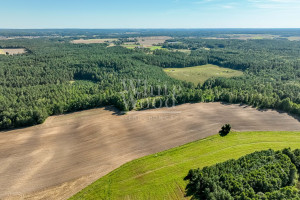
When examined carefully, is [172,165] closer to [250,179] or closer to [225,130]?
[250,179]

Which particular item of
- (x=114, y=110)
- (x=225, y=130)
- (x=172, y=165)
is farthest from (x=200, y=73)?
(x=172, y=165)

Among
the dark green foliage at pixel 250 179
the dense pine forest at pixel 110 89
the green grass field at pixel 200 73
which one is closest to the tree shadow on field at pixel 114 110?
the dense pine forest at pixel 110 89

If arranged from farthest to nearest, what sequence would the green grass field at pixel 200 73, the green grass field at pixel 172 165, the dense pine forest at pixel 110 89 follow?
the green grass field at pixel 200 73
the dense pine forest at pixel 110 89
the green grass field at pixel 172 165

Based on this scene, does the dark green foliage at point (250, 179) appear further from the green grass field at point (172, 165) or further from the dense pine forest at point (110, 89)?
the dense pine forest at point (110, 89)

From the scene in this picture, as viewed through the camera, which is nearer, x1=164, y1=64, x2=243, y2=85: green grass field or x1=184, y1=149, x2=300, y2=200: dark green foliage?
x1=184, y1=149, x2=300, y2=200: dark green foliage

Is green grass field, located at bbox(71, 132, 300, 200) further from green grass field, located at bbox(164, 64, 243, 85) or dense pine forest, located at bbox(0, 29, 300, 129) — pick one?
green grass field, located at bbox(164, 64, 243, 85)

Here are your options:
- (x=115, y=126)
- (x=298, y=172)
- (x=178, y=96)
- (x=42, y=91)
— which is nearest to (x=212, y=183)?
(x=298, y=172)

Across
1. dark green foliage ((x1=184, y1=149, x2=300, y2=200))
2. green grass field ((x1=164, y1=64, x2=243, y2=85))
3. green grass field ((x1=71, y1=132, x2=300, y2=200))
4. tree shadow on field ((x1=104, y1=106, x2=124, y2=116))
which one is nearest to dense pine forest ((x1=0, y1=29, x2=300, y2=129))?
tree shadow on field ((x1=104, y1=106, x2=124, y2=116))
